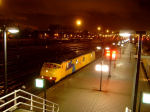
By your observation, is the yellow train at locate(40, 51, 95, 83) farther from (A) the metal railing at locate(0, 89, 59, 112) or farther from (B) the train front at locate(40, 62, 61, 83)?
(A) the metal railing at locate(0, 89, 59, 112)

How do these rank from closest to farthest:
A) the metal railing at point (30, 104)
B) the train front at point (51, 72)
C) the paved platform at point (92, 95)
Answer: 1. the metal railing at point (30, 104)
2. the paved platform at point (92, 95)
3. the train front at point (51, 72)

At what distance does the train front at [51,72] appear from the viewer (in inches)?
579

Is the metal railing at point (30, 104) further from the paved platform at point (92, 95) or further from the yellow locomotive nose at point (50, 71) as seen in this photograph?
the yellow locomotive nose at point (50, 71)

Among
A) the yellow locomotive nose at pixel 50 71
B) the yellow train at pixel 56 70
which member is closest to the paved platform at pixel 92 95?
the yellow train at pixel 56 70

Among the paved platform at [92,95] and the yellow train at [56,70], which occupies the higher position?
the yellow train at [56,70]

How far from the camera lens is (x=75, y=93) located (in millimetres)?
11812

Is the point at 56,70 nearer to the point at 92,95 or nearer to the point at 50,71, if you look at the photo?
the point at 50,71

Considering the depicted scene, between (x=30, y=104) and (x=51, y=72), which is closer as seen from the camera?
(x=30, y=104)

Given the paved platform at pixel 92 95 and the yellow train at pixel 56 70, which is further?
the yellow train at pixel 56 70

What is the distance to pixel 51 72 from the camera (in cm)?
1481

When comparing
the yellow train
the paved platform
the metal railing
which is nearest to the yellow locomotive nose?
the yellow train

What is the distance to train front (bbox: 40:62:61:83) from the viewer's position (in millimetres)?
14703

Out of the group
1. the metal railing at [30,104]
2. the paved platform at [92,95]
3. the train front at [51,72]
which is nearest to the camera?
the metal railing at [30,104]

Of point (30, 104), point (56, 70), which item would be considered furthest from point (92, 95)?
point (56, 70)
